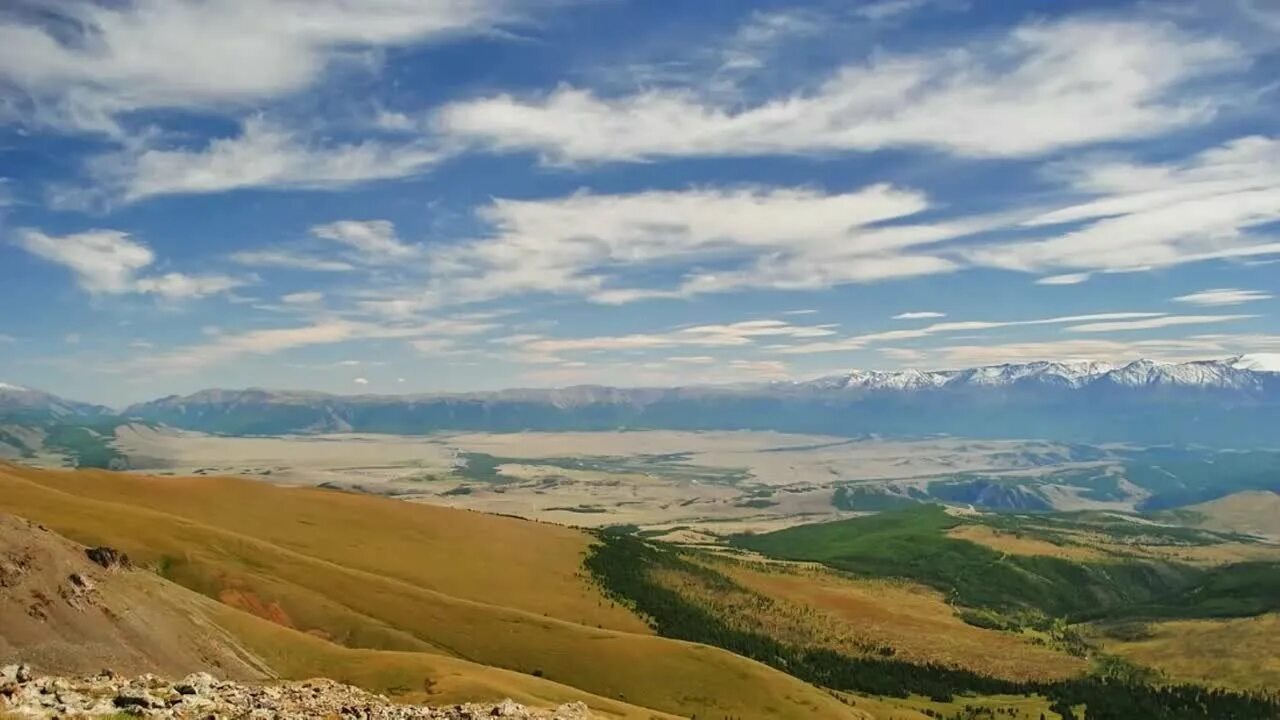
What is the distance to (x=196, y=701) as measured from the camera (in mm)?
34938

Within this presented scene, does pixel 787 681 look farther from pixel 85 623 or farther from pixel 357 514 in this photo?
pixel 357 514

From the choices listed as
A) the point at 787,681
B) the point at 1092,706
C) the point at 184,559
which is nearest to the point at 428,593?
the point at 184,559

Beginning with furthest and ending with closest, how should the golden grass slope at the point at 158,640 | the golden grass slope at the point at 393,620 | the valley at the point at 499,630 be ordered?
the golden grass slope at the point at 393,620 < the valley at the point at 499,630 < the golden grass slope at the point at 158,640

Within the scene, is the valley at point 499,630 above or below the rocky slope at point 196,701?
below

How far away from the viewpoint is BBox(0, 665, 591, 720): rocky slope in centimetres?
3100

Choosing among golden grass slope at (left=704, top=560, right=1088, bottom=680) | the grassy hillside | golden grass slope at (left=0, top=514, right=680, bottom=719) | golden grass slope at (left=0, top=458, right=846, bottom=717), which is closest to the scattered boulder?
golden grass slope at (left=0, top=514, right=680, bottom=719)

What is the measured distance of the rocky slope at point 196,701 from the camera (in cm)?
3100

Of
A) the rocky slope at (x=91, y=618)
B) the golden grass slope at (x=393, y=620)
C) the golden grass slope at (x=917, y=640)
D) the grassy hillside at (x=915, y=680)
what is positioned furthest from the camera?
the golden grass slope at (x=917, y=640)

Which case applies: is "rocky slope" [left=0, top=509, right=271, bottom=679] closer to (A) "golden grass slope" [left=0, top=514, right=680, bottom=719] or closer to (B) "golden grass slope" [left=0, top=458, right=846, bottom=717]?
(A) "golden grass slope" [left=0, top=514, right=680, bottom=719]

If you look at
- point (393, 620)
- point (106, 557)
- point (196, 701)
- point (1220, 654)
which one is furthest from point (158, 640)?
point (1220, 654)

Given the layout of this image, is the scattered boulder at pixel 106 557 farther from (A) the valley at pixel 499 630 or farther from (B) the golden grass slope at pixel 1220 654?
(B) the golden grass slope at pixel 1220 654

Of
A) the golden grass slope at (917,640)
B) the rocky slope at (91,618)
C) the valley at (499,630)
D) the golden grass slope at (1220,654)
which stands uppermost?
the rocky slope at (91,618)

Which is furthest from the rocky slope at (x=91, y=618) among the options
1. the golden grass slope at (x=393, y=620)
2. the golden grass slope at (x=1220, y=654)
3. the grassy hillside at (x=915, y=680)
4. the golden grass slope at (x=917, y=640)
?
the golden grass slope at (x=1220, y=654)

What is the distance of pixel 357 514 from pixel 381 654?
356ft
